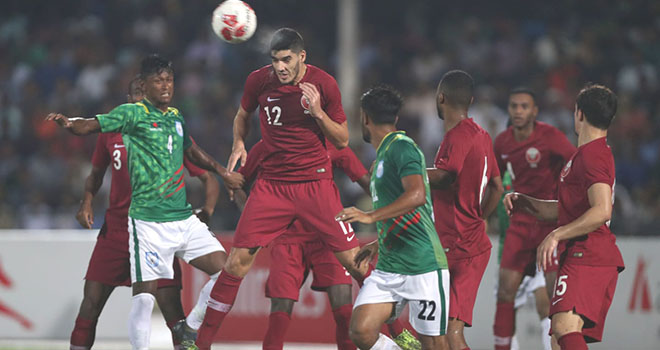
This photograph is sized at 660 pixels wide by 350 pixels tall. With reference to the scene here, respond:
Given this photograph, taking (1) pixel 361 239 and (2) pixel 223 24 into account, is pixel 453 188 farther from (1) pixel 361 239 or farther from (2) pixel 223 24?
(1) pixel 361 239

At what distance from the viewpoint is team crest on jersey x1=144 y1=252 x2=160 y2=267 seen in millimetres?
6715

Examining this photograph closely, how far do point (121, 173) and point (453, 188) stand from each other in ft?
8.69

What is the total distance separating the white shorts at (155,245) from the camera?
6711 mm

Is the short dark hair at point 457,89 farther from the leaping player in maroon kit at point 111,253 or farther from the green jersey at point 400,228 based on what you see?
the leaping player in maroon kit at point 111,253

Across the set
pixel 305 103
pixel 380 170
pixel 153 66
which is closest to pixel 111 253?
pixel 153 66

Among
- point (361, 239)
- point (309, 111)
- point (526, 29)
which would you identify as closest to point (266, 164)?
point (309, 111)

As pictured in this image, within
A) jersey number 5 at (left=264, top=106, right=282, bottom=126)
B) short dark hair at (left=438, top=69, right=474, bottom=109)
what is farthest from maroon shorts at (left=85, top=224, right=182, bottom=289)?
short dark hair at (left=438, top=69, right=474, bottom=109)

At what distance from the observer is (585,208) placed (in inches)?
231

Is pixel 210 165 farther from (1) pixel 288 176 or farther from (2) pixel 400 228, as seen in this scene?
(2) pixel 400 228

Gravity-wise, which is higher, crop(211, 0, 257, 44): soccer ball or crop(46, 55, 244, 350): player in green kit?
crop(211, 0, 257, 44): soccer ball

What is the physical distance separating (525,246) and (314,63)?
8.43 metres

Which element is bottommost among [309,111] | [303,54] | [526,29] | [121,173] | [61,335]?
[61,335]

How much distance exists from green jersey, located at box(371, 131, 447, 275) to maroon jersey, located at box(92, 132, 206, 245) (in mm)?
2188

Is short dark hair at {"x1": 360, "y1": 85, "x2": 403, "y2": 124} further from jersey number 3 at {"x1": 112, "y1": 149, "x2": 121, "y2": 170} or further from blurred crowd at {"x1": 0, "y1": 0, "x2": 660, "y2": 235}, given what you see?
blurred crowd at {"x1": 0, "y1": 0, "x2": 660, "y2": 235}
